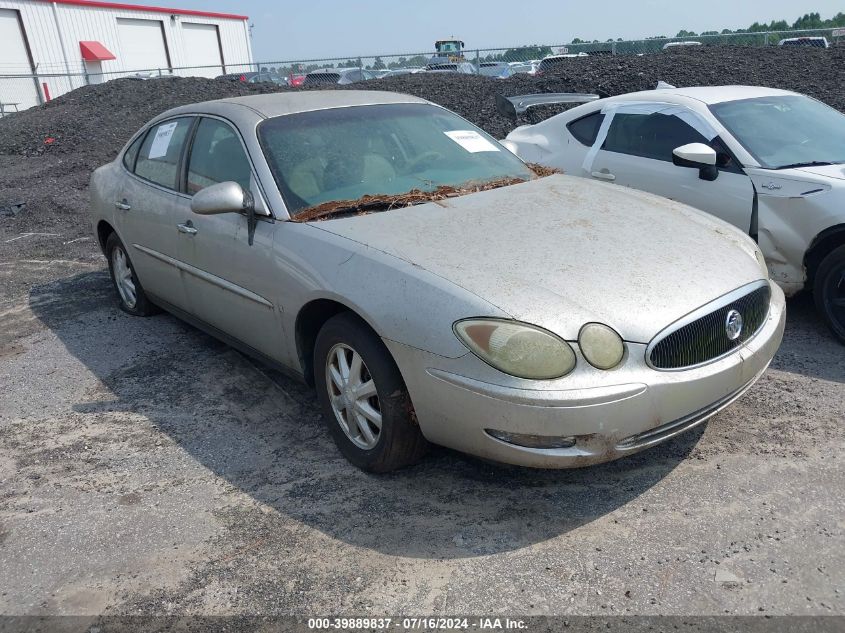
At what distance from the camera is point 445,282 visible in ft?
9.86

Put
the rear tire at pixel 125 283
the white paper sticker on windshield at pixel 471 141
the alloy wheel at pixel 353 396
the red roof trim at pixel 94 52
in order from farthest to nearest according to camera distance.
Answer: the red roof trim at pixel 94 52 → the rear tire at pixel 125 283 → the white paper sticker on windshield at pixel 471 141 → the alloy wheel at pixel 353 396

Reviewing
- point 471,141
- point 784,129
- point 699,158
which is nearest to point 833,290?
point 699,158

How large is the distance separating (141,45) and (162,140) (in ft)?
127

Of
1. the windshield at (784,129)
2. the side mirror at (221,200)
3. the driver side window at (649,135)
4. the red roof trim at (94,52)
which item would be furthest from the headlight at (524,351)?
the red roof trim at (94,52)

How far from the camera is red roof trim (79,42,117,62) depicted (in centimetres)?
3469

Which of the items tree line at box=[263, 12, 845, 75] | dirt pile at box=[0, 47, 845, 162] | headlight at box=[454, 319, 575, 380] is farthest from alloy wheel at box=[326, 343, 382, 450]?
tree line at box=[263, 12, 845, 75]

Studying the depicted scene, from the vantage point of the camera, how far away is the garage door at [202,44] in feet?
139

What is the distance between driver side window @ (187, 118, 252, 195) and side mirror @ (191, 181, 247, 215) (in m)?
0.21

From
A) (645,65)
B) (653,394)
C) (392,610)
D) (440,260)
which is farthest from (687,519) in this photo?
(645,65)

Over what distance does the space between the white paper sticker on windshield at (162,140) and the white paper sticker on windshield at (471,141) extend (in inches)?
74.4

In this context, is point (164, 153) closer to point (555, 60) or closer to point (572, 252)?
point (572, 252)

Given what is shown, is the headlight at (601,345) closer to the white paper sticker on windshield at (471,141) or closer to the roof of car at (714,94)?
the white paper sticker on windshield at (471,141)

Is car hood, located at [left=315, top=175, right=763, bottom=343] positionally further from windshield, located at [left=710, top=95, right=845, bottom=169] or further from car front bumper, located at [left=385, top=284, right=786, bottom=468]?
windshield, located at [left=710, top=95, right=845, bottom=169]

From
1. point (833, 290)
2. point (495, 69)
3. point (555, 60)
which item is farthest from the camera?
point (495, 69)
